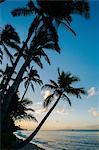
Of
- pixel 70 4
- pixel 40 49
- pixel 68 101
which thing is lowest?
pixel 68 101

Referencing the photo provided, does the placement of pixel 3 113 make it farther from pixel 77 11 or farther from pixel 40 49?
pixel 77 11

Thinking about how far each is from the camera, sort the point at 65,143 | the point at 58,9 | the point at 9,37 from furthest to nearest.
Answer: the point at 65,143 < the point at 9,37 < the point at 58,9

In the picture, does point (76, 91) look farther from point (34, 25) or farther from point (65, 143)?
point (65, 143)

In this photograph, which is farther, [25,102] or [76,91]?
[25,102]

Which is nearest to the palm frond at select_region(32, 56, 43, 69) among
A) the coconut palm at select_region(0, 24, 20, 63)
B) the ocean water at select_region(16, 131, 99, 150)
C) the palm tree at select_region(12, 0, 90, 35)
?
the coconut palm at select_region(0, 24, 20, 63)

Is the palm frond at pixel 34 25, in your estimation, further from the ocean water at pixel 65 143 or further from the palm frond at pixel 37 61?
the ocean water at pixel 65 143

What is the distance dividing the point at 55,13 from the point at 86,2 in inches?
88.7

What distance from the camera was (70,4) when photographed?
22.0 meters

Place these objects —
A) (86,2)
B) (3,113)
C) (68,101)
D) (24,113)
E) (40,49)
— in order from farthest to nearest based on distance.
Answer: (24,113) → (68,101) → (40,49) → (86,2) → (3,113)

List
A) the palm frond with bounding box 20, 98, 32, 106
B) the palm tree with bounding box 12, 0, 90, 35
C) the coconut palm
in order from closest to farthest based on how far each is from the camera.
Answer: the palm tree with bounding box 12, 0, 90, 35, the coconut palm, the palm frond with bounding box 20, 98, 32, 106

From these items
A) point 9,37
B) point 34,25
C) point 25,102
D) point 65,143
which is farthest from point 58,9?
point 65,143

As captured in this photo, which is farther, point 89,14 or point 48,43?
point 48,43

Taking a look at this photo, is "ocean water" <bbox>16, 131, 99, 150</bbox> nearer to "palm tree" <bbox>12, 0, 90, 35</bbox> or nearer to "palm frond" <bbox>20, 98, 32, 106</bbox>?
"palm frond" <bbox>20, 98, 32, 106</bbox>

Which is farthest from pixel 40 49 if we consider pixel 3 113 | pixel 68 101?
pixel 3 113
